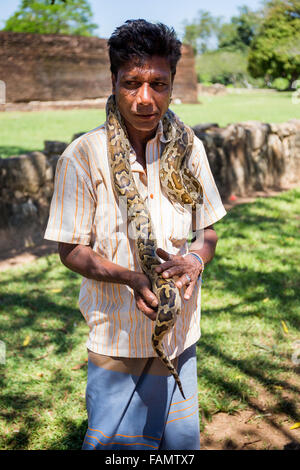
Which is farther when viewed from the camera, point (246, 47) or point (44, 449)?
point (246, 47)

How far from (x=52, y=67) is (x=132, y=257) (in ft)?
93.2

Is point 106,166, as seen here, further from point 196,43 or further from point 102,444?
point 196,43

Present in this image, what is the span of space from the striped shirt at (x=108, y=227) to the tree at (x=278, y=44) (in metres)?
30.5

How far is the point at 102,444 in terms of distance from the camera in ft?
6.92

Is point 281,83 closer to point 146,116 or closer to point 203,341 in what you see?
point 203,341

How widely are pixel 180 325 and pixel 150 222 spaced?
536mm

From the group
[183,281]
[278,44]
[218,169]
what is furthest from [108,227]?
→ [278,44]

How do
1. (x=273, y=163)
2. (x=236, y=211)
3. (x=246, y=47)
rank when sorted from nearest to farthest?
1. (x=236, y=211)
2. (x=273, y=163)
3. (x=246, y=47)

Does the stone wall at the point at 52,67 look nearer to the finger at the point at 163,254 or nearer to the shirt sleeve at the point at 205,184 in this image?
the shirt sleeve at the point at 205,184

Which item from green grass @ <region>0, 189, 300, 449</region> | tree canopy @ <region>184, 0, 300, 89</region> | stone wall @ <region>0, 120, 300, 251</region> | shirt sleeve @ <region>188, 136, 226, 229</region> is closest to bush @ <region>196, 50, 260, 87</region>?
tree canopy @ <region>184, 0, 300, 89</region>

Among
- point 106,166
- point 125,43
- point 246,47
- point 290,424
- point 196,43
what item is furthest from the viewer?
point 246,47

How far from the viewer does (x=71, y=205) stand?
6.57ft
